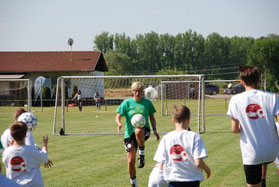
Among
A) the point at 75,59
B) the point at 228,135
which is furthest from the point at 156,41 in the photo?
the point at 228,135

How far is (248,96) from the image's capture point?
531 cm

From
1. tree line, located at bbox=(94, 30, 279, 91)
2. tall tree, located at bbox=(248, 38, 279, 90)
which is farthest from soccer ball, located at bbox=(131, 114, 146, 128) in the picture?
tree line, located at bbox=(94, 30, 279, 91)

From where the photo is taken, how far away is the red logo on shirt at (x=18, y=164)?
5.06 metres

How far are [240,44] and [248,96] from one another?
130741 millimetres

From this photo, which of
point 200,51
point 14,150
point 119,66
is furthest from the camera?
point 200,51

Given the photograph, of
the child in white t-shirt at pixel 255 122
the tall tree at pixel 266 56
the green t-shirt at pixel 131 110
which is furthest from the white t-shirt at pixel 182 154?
the tall tree at pixel 266 56

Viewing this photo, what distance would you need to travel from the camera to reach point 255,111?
5.29m

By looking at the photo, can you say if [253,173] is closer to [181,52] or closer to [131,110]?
[131,110]

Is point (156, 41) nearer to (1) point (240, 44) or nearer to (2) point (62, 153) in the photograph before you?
(1) point (240, 44)

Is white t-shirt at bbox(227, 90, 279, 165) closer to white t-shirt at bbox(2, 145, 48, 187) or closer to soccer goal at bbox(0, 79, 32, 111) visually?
white t-shirt at bbox(2, 145, 48, 187)

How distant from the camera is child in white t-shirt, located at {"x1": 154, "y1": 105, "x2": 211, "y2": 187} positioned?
4.66 m

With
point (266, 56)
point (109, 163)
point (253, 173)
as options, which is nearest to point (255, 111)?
point (253, 173)

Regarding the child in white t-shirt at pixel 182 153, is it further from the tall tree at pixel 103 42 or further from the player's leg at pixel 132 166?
the tall tree at pixel 103 42

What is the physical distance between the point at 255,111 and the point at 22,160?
301 centimetres
